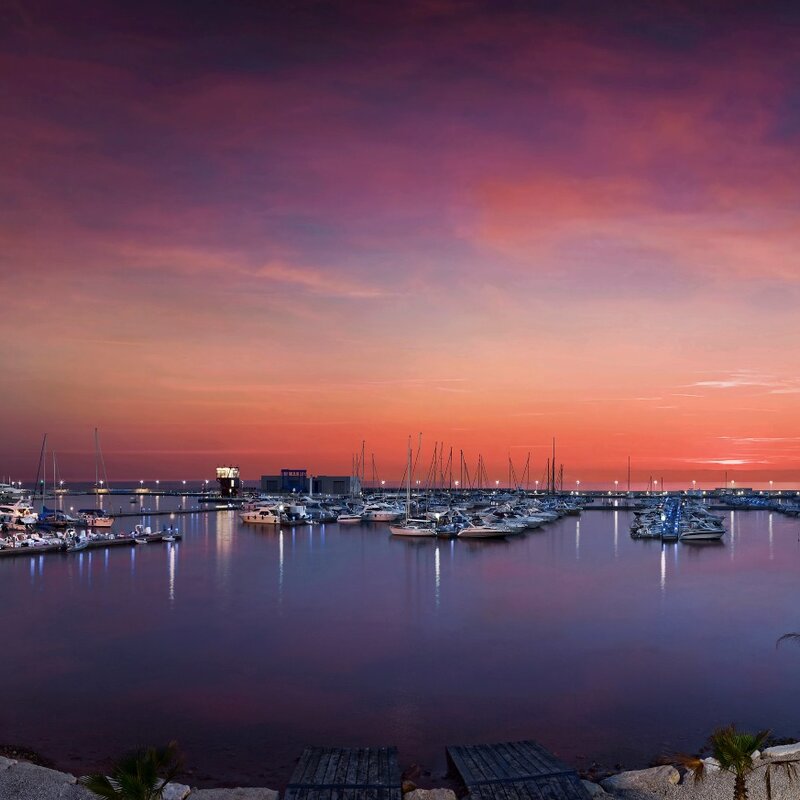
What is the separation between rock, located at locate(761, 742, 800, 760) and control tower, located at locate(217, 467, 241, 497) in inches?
7194

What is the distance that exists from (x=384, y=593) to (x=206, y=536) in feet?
145

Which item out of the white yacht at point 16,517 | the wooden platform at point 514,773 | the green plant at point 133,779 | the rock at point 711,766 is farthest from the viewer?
the white yacht at point 16,517

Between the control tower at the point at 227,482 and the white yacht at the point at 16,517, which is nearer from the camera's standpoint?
the white yacht at the point at 16,517

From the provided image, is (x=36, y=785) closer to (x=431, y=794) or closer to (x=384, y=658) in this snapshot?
(x=431, y=794)

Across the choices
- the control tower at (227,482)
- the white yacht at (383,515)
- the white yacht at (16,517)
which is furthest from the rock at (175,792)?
the control tower at (227,482)

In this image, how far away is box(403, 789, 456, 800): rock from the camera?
14703 millimetres

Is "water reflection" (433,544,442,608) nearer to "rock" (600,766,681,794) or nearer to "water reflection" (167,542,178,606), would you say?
"water reflection" (167,542,178,606)

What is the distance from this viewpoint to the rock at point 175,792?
14.4 meters

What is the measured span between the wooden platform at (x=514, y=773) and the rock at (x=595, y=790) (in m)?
0.35

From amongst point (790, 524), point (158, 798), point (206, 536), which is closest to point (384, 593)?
point (158, 798)

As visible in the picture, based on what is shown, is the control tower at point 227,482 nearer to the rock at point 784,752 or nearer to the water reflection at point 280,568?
the water reflection at point 280,568

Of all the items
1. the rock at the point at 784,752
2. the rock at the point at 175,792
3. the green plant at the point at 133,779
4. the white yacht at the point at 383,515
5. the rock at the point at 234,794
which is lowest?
the white yacht at the point at 383,515

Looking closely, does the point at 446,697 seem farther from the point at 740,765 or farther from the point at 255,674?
the point at 740,765

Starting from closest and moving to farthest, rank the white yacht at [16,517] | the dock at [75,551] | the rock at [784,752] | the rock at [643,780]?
1. the rock at [643,780]
2. the rock at [784,752]
3. the dock at [75,551]
4. the white yacht at [16,517]
